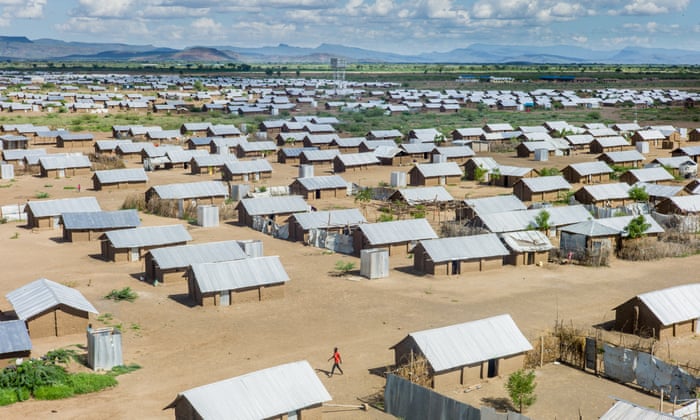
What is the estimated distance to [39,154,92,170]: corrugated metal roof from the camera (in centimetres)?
7681

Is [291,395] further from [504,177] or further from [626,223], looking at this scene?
[504,177]

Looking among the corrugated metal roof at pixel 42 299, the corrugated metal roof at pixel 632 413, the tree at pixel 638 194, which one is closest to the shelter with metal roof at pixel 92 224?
the corrugated metal roof at pixel 42 299

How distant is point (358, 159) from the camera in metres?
81.9

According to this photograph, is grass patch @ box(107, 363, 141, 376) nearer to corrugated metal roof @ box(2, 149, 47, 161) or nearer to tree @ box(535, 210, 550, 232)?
tree @ box(535, 210, 550, 232)

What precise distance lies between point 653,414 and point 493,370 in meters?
8.14

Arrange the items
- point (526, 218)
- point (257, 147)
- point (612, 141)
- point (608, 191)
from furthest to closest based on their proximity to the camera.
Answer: point (612, 141) < point (257, 147) < point (608, 191) < point (526, 218)

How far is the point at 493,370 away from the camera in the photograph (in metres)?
29.1

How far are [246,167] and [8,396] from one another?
163 feet

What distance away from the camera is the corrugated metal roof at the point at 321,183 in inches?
2557

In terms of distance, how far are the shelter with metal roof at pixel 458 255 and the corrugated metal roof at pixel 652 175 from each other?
89.4 ft

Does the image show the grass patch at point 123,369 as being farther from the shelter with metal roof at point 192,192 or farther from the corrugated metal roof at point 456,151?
the corrugated metal roof at point 456,151

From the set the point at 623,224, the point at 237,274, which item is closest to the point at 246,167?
the point at 237,274

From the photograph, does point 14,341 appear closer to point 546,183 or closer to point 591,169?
point 546,183

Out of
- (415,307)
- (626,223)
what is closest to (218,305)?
(415,307)
